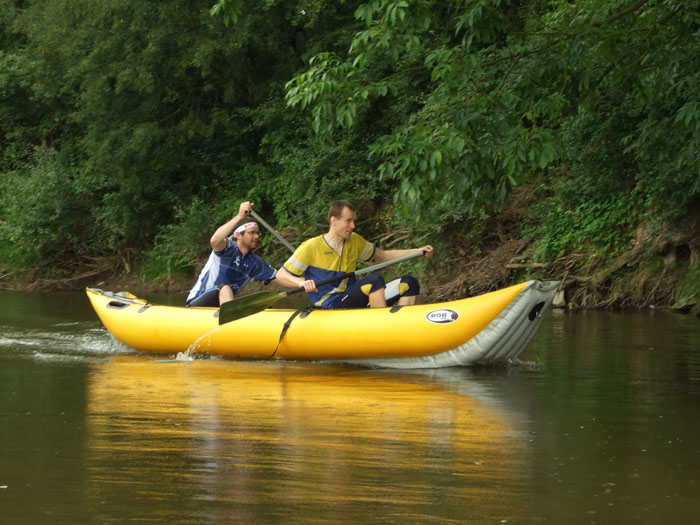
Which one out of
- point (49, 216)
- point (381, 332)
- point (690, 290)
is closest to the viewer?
point (381, 332)

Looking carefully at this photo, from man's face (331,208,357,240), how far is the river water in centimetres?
104

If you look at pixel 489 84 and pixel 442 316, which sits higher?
pixel 489 84

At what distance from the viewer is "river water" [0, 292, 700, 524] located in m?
3.99

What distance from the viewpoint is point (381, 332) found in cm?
834

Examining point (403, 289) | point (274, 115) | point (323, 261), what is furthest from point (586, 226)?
point (274, 115)

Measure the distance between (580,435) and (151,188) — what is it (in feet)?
58.6

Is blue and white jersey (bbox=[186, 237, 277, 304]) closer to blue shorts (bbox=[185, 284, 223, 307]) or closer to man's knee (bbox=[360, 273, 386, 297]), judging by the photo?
blue shorts (bbox=[185, 284, 223, 307])

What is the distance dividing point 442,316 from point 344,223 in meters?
1.11

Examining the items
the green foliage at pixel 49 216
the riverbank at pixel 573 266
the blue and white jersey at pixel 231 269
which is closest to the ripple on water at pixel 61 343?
the blue and white jersey at pixel 231 269

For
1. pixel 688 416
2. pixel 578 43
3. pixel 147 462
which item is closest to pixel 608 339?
pixel 578 43

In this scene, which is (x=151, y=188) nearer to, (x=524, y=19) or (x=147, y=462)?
(x=524, y=19)

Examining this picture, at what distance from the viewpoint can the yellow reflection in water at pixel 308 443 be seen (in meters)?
4.13

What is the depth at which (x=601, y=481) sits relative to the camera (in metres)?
A: 4.42

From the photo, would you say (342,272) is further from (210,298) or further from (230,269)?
(210,298)
